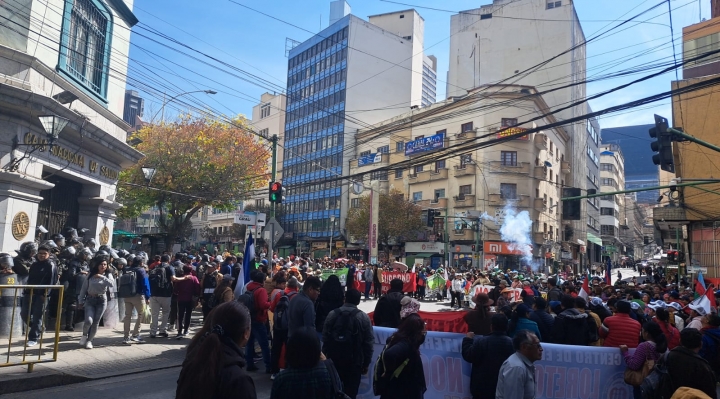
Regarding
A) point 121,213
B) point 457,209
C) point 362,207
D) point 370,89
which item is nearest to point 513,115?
point 457,209

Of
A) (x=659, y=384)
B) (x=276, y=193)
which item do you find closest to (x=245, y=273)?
(x=659, y=384)

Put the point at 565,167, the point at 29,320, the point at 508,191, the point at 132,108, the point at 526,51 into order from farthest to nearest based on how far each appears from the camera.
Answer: the point at 132,108, the point at 526,51, the point at 565,167, the point at 508,191, the point at 29,320

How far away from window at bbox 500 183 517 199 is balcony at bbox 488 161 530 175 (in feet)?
4.04

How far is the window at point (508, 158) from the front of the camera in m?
46.1

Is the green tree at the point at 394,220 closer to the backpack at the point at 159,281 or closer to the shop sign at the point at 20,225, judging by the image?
the shop sign at the point at 20,225

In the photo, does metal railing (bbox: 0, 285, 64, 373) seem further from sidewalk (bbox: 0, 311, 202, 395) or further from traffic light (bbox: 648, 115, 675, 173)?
traffic light (bbox: 648, 115, 675, 173)

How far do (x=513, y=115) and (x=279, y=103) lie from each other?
3761 centimetres

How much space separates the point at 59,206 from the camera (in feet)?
48.6

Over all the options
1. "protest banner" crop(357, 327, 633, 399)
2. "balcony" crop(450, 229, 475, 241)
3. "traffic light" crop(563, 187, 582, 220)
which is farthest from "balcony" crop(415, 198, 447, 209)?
"protest banner" crop(357, 327, 633, 399)

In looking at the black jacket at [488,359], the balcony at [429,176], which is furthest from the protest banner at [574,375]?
the balcony at [429,176]

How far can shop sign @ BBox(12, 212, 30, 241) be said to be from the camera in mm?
11633

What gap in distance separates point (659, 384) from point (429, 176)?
45883 millimetres

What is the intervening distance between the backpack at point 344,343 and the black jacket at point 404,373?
100 cm

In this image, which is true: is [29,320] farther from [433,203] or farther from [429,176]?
[429,176]
